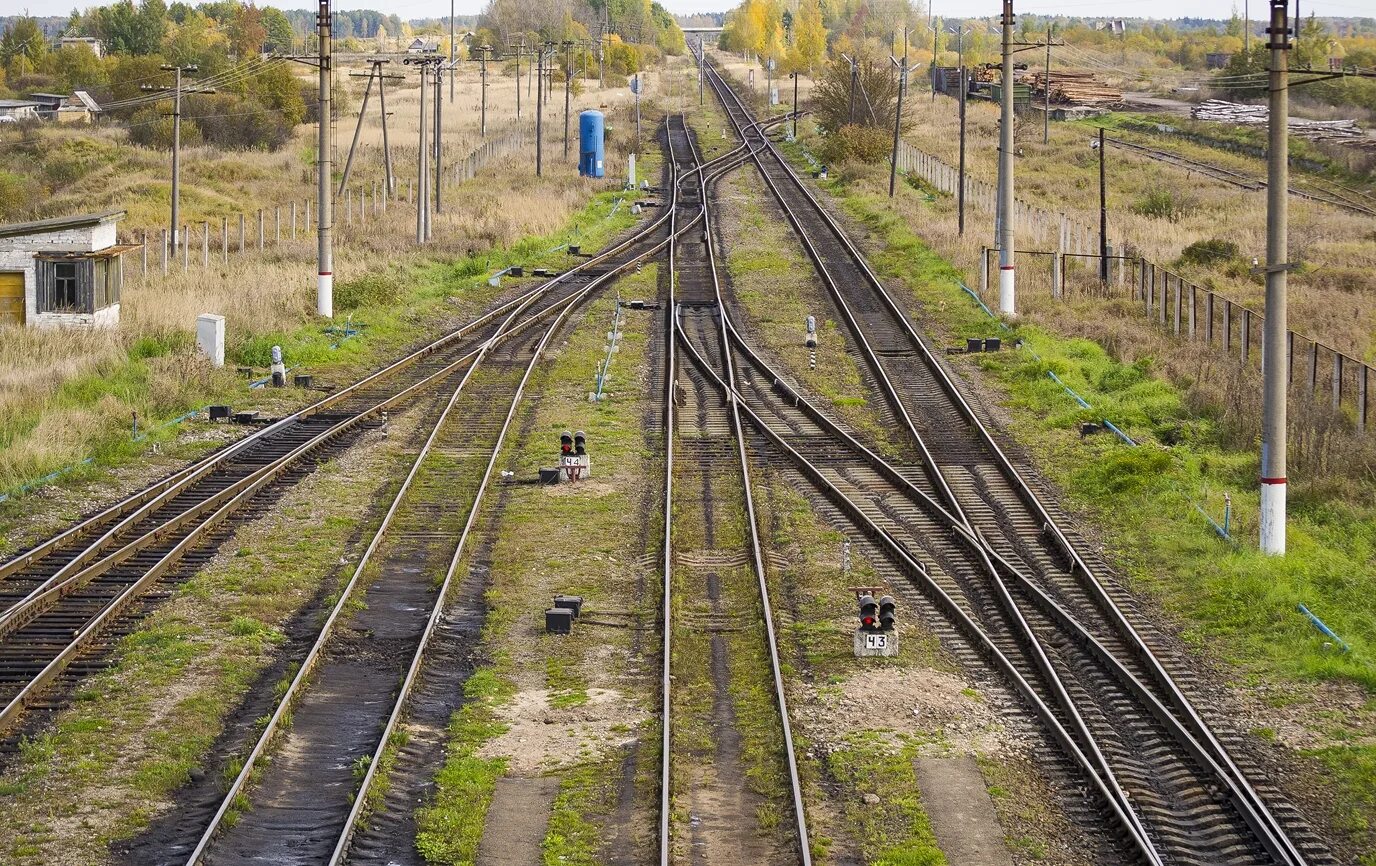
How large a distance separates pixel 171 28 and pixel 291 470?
363 feet

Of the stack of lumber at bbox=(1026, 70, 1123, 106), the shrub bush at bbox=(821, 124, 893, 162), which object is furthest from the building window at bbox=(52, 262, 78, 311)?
the stack of lumber at bbox=(1026, 70, 1123, 106)

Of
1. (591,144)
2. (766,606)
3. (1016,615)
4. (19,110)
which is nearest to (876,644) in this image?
(766,606)

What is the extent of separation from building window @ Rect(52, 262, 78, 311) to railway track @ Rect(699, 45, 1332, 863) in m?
12.6

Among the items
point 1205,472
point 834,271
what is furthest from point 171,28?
point 1205,472

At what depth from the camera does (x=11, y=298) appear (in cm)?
2950

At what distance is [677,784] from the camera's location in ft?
36.5

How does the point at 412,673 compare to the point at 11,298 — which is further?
the point at 11,298

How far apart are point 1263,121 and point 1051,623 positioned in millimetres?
79422

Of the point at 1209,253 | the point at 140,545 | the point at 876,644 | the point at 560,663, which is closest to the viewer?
the point at 560,663

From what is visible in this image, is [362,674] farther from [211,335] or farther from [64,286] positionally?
[64,286]

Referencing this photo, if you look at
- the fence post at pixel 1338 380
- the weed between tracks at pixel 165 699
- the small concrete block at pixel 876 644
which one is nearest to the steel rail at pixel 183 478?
the weed between tracks at pixel 165 699

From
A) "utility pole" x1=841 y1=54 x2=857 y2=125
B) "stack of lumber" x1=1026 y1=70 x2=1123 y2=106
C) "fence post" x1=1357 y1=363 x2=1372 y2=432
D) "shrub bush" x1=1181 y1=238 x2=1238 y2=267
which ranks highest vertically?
"stack of lumber" x1=1026 y1=70 x2=1123 y2=106

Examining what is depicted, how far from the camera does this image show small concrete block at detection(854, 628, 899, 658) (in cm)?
1391

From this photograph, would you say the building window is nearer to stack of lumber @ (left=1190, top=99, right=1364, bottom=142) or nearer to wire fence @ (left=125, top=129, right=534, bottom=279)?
wire fence @ (left=125, top=129, right=534, bottom=279)
